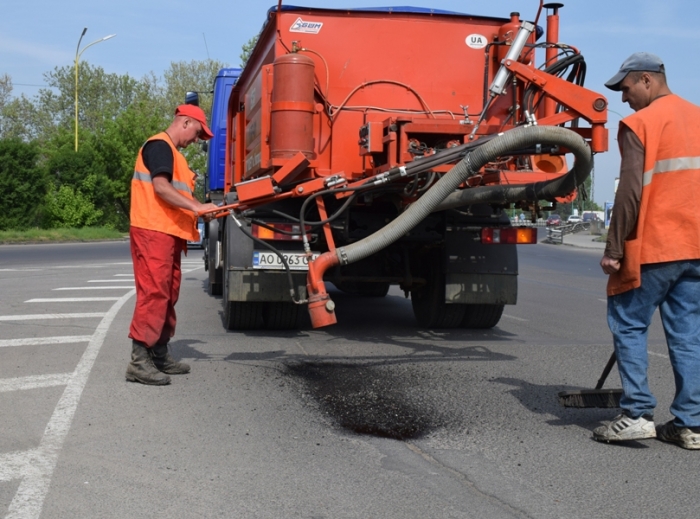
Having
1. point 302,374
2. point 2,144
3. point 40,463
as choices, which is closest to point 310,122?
point 302,374

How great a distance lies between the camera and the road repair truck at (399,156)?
630 centimetres

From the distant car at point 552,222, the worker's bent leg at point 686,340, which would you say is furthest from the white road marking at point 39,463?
the distant car at point 552,222

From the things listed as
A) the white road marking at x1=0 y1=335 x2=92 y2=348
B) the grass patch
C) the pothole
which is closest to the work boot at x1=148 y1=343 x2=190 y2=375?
the pothole

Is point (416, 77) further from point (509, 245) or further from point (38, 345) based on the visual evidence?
point (38, 345)

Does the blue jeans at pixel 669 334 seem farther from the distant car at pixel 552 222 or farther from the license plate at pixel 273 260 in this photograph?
the distant car at pixel 552 222

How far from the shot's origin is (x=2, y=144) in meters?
38.5

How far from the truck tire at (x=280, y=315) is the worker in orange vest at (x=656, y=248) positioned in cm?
453

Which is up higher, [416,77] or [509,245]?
[416,77]

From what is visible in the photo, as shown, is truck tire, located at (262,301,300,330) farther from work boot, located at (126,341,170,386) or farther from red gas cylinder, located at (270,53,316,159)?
work boot, located at (126,341,170,386)

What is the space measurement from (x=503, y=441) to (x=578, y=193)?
8.51ft

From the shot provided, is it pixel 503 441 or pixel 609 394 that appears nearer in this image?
pixel 503 441

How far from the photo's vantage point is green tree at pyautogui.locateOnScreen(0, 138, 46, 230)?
38.8 meters

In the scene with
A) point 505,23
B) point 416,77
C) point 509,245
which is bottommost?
point 509,245

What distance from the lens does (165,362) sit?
21.9 feet
